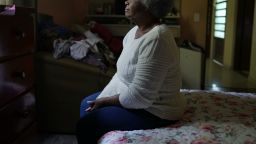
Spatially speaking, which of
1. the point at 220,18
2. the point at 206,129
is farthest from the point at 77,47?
the point at 220,18

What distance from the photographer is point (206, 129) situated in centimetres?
137

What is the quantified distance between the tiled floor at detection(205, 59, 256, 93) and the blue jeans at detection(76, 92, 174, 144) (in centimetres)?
329

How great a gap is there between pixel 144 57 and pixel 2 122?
0.58 m

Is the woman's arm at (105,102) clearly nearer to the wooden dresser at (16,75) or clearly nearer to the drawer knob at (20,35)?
the wooden dresser at (16,75)

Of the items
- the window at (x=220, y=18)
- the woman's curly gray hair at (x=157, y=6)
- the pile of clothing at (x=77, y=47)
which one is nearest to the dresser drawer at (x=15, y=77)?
the woman's curly gray hair at (x=157, y=6)

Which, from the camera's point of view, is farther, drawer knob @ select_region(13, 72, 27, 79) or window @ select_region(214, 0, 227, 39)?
window @ select_region(214, 0, 227, 39)

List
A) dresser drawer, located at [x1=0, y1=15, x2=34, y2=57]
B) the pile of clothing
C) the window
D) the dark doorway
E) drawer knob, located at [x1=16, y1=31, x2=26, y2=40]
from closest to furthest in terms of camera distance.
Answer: dresser drawer, located at [x1=0, y1=15, x2=34, y2=57] → drawer knob, located at [x1=16, y1=31, x2=26, y2=40] → the pile of clothing → the dark doorway → the window

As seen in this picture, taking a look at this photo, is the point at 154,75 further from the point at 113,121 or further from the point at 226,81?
the point at 226,81

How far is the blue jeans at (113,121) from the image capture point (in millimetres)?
1407

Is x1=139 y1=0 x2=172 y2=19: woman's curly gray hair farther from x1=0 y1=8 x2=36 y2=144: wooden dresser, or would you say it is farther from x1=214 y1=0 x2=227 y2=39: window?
x1=214 y1=0 x2=227 y2=39: window

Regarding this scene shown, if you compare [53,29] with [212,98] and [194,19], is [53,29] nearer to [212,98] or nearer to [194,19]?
[212,98]

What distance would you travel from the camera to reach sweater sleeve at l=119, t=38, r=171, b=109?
1335 millimetres

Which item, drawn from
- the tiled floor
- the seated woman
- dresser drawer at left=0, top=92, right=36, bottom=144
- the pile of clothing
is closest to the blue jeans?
the seated woman

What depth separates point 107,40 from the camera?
3256 mm
